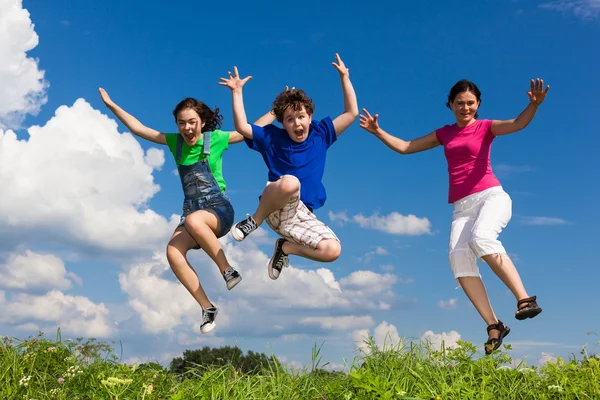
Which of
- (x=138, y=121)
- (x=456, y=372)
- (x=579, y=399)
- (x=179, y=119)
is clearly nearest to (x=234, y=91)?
(x=179, y=119)

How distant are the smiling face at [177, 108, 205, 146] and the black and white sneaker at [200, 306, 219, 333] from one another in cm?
221

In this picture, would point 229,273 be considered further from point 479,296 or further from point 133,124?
point 479,296

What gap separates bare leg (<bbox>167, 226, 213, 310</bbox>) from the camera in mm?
8266

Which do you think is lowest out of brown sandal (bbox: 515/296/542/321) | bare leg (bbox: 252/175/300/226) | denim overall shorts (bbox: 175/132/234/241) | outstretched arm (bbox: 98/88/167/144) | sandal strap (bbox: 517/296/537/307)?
brown sandal (bbox: 515/296/542/321)

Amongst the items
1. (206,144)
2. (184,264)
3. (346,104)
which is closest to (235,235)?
(184,264)

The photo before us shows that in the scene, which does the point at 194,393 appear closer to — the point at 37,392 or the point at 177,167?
the point at 37,392

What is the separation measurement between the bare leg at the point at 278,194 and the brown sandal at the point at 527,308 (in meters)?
2.83

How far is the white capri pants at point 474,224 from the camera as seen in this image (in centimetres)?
718

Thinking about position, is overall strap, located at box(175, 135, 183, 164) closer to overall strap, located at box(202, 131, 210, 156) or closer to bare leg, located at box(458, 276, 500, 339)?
overall strap, located at box(202, 131, 210, 156)

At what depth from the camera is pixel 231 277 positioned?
8.09 meters

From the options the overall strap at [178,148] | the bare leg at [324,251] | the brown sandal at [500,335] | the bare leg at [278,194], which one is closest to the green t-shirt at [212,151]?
the overall strap at [178,148]

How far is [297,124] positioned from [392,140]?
1.28m

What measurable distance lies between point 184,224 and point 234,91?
1.85 m

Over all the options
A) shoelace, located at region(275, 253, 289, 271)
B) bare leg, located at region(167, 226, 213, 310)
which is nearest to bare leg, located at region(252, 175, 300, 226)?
shoelace, located at region(275, 253, 289, 271)
